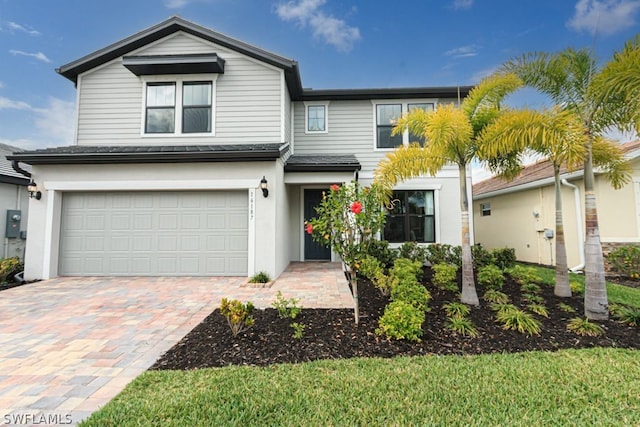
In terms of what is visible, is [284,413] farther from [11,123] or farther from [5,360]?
[11,123]

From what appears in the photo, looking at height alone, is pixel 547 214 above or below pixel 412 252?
above

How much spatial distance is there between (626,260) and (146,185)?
1335 cm

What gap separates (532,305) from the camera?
4.95 meters

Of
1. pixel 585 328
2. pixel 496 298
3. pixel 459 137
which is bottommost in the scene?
pixel 585 328

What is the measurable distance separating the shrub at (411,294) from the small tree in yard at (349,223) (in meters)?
0.89

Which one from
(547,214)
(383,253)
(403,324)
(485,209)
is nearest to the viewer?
(403,324)

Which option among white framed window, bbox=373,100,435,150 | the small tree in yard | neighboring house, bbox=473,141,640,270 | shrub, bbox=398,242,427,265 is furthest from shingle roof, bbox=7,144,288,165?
neighboring house, bbox=473,141,640,270

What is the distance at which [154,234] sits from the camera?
26.2 ft

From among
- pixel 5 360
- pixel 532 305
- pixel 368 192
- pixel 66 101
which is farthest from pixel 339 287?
pixel 66 101

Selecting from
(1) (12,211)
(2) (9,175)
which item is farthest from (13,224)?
(2) (9,175)

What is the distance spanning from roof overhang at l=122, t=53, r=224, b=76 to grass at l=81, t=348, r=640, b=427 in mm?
8461

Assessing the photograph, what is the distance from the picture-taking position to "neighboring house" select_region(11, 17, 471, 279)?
7.73 meters
